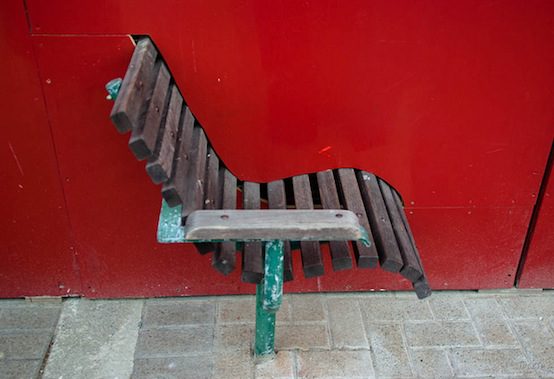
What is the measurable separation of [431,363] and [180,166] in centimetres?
146

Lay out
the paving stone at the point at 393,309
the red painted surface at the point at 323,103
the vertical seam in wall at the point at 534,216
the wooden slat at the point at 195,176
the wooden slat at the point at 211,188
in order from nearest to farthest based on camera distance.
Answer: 1. the wooden slat at the point at 195,176
2. the wooden slat at the point at 211,188
3. the red painted surface at the point at 323,103
4. the vertical seam in wall at the point at 534,216
5. the paving stone at the point at 393,309

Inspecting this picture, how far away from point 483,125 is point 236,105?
1.05 metres

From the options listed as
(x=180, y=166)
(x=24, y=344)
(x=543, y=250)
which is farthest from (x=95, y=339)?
(x=543, y=250)

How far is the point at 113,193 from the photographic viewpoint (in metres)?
2.76

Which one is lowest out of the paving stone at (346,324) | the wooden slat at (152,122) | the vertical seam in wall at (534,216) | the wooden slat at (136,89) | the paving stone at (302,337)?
the paving stone at (346,324)

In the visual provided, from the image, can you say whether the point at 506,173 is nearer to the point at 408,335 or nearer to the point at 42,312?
the point at 408,335

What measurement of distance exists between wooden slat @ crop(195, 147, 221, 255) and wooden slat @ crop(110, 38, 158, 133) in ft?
1.38

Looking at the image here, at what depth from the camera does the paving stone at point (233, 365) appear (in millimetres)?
2678

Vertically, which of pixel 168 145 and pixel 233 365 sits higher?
pixel 168 145

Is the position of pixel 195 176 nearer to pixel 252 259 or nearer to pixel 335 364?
pixel 252 259

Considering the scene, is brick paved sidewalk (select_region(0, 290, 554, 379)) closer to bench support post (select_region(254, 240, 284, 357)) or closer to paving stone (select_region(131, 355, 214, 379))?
paving stone (select_region(131, 355, 214, 379))

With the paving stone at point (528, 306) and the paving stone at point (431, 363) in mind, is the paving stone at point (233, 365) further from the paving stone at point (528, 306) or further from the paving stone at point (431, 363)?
the paving stone at point (528, 306)

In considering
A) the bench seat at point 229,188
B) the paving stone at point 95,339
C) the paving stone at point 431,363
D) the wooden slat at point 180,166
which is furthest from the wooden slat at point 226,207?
the paving stone at point 431,363

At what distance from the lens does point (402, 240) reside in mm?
2412
